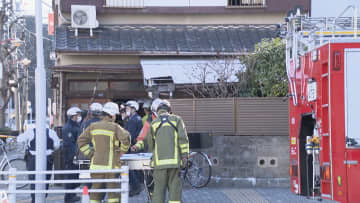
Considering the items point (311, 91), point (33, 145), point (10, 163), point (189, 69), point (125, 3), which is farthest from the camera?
point (125, 3)

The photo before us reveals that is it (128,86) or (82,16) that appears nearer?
(82,16)

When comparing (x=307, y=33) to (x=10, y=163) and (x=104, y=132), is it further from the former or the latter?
(x=10, y=163)

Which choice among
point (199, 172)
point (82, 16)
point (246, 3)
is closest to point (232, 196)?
point (199, 172)

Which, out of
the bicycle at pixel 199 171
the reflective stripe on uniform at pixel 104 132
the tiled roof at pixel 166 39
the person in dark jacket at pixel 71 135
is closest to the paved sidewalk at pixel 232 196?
the bicycle at pixel 199 171

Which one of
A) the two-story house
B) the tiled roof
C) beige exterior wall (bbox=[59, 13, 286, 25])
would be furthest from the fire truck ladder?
beige exterior wall (bbox=[59, 13, 286, 25])

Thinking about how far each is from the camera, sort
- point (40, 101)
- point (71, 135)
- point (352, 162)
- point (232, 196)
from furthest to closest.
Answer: point (232, 196), point (71, 135), point (40, 101), point (352, 162)

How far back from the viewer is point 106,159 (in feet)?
35.2

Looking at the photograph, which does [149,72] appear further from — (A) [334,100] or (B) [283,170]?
(A) [334,100]

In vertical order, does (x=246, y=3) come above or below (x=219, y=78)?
above

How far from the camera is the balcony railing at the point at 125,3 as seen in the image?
23.3m

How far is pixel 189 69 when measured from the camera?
20.8 metres

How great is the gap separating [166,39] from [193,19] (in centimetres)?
164

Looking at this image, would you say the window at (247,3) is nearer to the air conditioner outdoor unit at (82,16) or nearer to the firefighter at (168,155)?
the air conditioner outdoor unit at (82,16)

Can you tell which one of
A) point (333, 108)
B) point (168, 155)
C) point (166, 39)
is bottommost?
point (168, 155)
